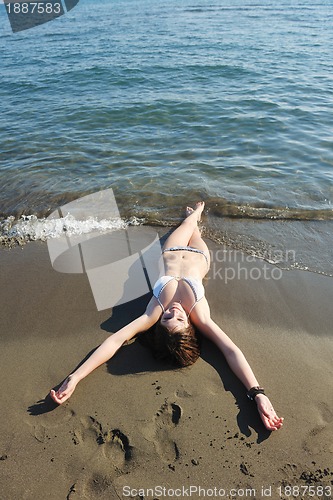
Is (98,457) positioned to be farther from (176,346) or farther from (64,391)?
(176,346)

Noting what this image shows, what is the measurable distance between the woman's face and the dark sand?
1.20 feet

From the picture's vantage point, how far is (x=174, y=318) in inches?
156

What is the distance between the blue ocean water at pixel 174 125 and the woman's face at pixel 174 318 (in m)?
Answer: 2.06

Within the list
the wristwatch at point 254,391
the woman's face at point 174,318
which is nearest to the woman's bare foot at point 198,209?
the woman's face at point 174,318

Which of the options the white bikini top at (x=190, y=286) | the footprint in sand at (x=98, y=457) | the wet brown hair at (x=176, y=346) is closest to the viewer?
the footprint in sand at (x=98, y=457)

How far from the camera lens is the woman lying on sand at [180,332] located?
3475 mm

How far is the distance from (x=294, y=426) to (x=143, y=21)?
25.4m

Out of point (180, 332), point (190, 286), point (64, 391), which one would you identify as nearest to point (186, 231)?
point (190, 286)

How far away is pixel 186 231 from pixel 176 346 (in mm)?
2217

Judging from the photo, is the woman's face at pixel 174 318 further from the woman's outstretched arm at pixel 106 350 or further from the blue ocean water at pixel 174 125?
the blue ocean water at pixel 174 125

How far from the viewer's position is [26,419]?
3.28 meters

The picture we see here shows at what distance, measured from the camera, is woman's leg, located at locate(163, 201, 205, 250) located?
5395 mm

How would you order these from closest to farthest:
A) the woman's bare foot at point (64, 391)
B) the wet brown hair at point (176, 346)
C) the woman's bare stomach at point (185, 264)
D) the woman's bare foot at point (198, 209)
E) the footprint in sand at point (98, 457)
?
1. the footprint in sand at point (98, 457)
2. the woman's bare foot at point (64, 391)
3. the wet brown hair at point (176, 346)
4. the woman's bare stomach at point (185, 264)
5. the woman's bare foot at point (198, 209)

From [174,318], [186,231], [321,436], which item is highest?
[174,318]
